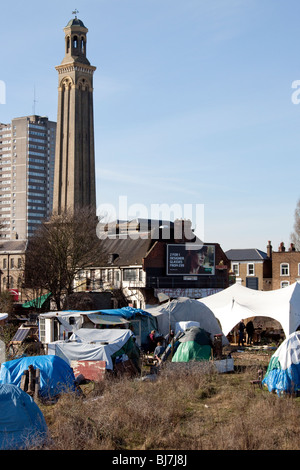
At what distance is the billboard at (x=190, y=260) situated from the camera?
162 ft

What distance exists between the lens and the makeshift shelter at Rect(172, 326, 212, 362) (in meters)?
22.5

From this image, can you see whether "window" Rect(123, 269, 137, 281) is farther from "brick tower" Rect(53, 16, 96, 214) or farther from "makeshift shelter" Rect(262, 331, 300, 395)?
"brick tower" Rect(53, 16, 96, 214)

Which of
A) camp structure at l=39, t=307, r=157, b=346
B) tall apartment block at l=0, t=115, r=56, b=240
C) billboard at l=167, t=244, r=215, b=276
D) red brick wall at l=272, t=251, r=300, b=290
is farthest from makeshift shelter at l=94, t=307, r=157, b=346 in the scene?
tall apartment block at l=0, t=115, r=56, b=240

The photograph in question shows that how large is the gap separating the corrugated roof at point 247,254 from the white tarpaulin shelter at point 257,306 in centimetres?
3270

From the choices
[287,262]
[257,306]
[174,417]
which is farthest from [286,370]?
[287,262]

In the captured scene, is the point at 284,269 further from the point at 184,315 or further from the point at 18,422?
the point at 18,422

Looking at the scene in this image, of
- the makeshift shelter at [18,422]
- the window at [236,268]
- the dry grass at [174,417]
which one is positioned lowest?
the dry grass at [174,417]

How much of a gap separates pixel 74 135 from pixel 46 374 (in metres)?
65.3

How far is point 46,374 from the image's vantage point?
17859 mm

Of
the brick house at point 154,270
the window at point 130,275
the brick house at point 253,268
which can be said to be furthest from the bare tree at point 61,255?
the brick house at point 253,268

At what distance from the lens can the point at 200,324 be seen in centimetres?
3089

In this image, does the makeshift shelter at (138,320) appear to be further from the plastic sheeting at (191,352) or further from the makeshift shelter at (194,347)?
the plastic sheeting at (191,352)
